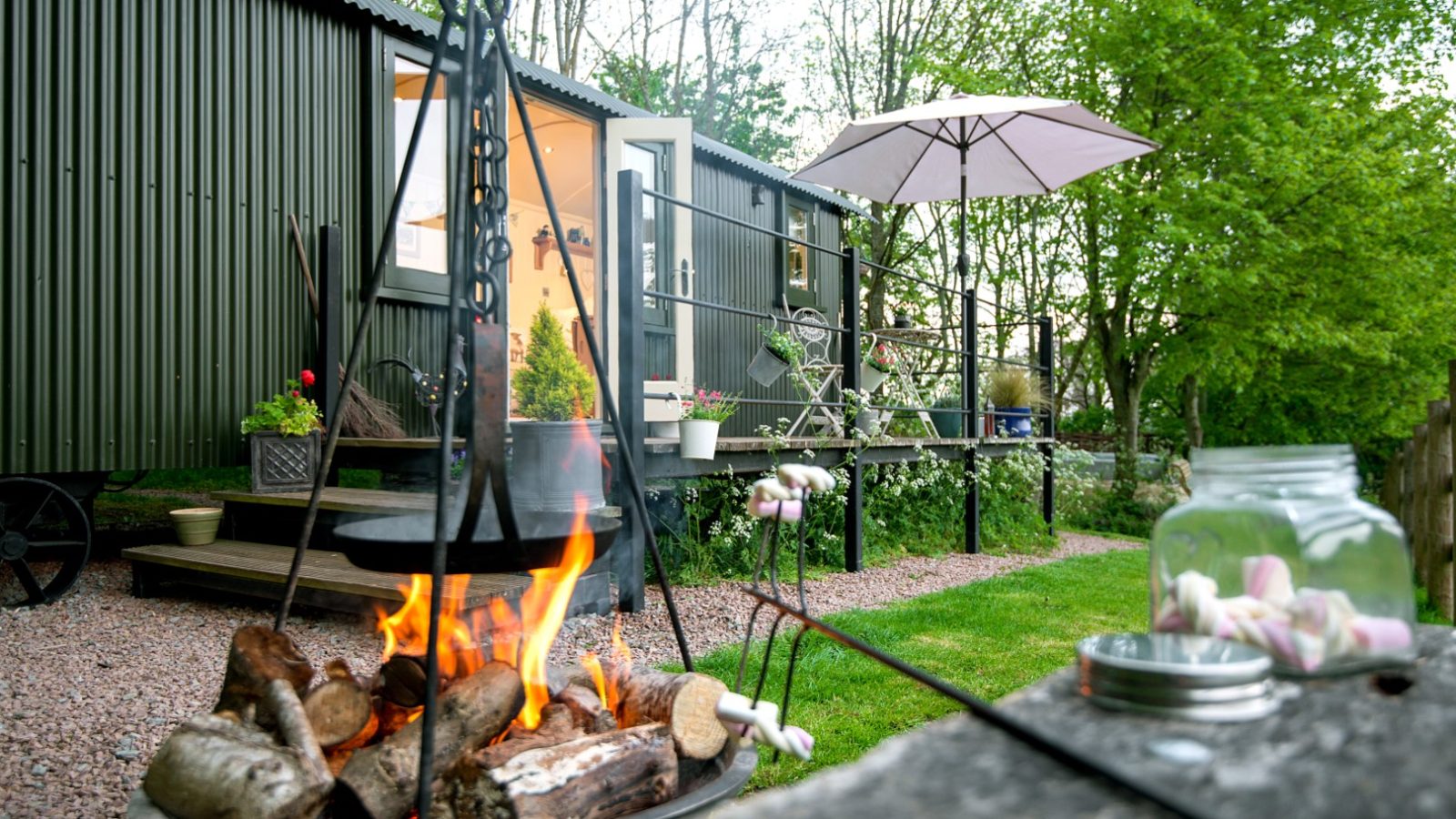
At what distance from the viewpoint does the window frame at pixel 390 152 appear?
562cm

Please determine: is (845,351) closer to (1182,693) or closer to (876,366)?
(876,366)

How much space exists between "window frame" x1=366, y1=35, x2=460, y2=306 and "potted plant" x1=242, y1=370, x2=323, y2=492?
106 cm

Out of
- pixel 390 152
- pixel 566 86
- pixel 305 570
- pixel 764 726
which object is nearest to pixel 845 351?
pixel 566 86

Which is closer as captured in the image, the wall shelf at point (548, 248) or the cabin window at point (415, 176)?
the cabin window at point (415, 176)

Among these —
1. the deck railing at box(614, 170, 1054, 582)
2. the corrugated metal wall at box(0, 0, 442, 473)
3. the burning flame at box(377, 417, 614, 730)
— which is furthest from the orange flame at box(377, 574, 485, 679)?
the corrugated metal wall at box(0, 0, 442, 473)

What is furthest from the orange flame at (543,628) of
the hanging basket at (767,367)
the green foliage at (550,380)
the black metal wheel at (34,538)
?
the hanging basket at (767,367)

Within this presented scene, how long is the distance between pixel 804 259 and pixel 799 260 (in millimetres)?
91

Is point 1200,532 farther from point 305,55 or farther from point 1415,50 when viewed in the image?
point 1415,50

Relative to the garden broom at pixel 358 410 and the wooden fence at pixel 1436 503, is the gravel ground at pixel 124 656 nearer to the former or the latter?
the garden broom at pixel 358 410

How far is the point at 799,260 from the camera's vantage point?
10.2 metres

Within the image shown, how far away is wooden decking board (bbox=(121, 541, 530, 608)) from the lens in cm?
345

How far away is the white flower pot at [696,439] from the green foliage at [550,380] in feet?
4.17

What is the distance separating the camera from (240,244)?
5.04 m

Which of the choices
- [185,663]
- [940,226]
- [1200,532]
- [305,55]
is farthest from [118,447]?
[940,226]
